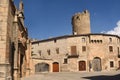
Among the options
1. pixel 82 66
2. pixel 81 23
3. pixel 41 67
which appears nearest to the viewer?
pixel 82 66

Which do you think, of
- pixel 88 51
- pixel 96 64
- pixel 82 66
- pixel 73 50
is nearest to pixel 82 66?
pixel 82 66

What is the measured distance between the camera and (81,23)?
4994 cm

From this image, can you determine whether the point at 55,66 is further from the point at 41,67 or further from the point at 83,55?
the point at 83,55

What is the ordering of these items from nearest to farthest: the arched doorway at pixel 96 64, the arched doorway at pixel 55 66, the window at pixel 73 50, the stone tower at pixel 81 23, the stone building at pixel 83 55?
the arched doorway at pixel 96 64 → the stone building at pixel 83 55 → the window at pixel 73 50 → the arched doorway at pixel 55 66 → the stone tower at pixel 81 23

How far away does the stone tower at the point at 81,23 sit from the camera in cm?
4984

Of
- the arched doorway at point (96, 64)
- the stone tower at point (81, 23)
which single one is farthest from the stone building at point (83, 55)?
the stone tower at point (81, 23)

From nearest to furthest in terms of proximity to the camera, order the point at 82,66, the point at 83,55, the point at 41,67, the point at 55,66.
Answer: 1. the point at 82,66
2. the point at 83,55
3. the point at 41,67
4. the point at 55,66

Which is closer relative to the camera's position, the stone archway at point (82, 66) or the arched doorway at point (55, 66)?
the stone archway at point (82, 66)

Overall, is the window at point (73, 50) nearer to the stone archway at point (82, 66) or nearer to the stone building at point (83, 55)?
the stone building at point (83, 55)

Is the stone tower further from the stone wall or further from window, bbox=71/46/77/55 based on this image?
window, bbox=71/46/77/55

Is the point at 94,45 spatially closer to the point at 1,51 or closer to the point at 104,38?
the point at 104,38

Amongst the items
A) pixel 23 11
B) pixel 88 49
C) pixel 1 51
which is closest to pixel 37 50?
pixel 88 49

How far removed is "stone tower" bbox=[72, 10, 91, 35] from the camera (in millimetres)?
49844

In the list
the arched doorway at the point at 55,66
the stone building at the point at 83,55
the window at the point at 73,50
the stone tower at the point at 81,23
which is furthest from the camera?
the stone tower at the point at 81,23
